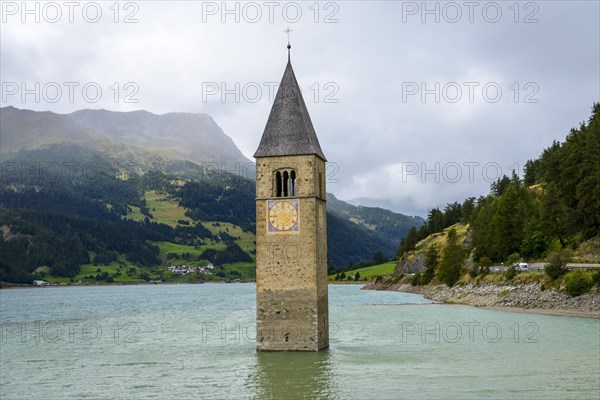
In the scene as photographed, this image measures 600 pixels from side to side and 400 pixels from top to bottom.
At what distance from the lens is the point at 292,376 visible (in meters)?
34.9

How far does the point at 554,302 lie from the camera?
65.4 metres

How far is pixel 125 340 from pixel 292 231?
24.9 m

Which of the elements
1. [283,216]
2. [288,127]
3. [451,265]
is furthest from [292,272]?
[451,265]

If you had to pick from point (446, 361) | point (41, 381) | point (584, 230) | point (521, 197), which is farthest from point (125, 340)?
point (521, 197)

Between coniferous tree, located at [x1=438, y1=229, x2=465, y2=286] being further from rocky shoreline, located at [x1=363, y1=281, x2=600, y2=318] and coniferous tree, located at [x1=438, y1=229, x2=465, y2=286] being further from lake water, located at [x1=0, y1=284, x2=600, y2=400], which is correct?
lake water, located at [x1=0, y1=284, x2=600, y2=400]

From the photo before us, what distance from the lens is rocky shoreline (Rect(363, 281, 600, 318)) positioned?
2398 inches

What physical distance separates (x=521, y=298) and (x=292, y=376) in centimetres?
4491

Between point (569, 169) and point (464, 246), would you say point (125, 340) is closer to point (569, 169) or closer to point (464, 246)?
point (569, 169)

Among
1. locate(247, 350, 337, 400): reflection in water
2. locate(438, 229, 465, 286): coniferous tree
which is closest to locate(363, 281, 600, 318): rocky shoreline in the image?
locate(438, 229, 465, 286): coniferous tree

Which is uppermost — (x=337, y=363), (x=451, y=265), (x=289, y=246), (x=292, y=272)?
(x=289, y=246)

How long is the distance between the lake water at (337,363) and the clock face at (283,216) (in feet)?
26.3

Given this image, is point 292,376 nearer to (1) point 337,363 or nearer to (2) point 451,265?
(1) point 337,363

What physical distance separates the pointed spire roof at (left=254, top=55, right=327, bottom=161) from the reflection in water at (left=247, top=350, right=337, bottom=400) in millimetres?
12969

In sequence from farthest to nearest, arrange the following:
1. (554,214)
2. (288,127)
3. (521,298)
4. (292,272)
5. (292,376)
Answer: (554,214) < (521,298) < (288,127) < (292,272) < (292,376)
